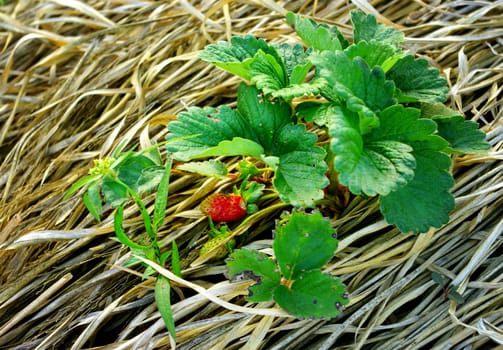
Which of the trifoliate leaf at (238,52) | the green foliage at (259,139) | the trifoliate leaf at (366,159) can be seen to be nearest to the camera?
the trifoliate leaf at (366,159)

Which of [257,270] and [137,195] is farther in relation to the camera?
[137,195]

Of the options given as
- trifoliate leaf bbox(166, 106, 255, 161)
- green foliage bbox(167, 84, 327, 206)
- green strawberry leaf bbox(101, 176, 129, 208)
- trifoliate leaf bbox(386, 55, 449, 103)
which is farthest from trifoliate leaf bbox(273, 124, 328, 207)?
green strawberry leaf bbox(101, 176, 129, 208)

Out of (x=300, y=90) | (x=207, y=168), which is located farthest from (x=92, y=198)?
(x=300, y=90)

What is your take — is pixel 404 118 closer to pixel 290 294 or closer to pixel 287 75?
pixel 287 75

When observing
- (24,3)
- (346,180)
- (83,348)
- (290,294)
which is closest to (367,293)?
(290,294)

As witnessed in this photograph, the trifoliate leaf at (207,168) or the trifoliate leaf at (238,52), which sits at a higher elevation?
the trifoliate leaf at (238,52)

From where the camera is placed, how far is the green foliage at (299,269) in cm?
109

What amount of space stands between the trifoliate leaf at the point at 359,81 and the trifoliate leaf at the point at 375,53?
5cm

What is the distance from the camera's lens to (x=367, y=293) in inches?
47.3

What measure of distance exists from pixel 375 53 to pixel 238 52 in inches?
11.8

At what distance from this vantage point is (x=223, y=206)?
1282 millimetres

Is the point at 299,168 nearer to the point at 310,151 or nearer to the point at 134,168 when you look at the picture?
the point at 310,151

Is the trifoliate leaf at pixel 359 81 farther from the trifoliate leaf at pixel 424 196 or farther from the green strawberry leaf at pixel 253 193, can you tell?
the green strawberry leaf at pixel 253 193

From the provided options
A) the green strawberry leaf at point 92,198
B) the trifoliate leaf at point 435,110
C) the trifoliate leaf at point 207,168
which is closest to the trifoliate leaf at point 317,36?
the trifoliate leaf at point 435,110
